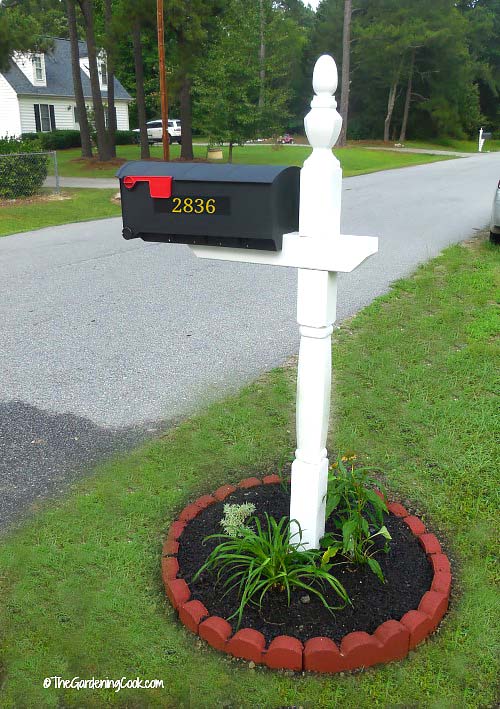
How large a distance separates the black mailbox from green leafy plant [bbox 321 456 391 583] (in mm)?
1225

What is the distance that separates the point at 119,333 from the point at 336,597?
4.00m

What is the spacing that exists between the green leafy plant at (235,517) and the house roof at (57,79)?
36.8m

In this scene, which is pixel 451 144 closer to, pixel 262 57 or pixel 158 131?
pixel 158 131

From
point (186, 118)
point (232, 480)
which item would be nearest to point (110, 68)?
point (186, 118)

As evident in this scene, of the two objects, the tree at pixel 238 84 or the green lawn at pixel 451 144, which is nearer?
the tree at pixel 238 84

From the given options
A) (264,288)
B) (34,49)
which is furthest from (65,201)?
(264,288)

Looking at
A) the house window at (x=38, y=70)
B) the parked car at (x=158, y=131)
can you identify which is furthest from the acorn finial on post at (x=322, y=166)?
the parked car at (x=158, y=131)

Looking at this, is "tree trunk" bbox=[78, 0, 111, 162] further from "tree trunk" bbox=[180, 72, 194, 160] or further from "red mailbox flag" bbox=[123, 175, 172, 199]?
"red mailbox flag" bbox=[123, 175, 172, 199]

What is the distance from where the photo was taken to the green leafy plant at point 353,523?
105 inches

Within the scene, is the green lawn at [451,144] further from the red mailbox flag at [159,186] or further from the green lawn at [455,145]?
the red mailbox flag at [159,186]

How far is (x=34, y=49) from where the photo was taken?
19984mm

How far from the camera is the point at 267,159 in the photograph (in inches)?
1129

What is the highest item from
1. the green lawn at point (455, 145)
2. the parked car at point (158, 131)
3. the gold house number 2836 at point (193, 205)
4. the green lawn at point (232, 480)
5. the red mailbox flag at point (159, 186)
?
the parked car at point (158, 131)

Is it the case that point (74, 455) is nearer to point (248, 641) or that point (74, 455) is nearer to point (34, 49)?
point (248, 641)
